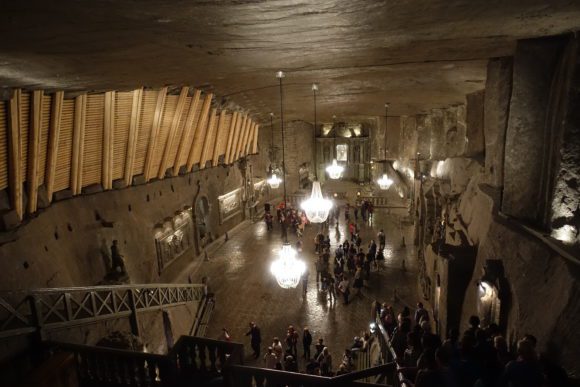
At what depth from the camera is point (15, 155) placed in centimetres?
616

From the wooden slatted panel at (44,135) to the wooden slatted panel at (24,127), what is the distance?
29cm

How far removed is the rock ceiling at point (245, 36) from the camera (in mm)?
3127

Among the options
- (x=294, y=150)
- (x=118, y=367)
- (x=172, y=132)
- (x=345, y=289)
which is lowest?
(x=345, y=289)

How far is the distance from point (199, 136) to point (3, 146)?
262 inches

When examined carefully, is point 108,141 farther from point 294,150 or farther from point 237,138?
point 294,150

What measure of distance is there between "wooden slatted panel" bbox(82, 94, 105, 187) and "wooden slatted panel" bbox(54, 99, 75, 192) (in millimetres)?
388

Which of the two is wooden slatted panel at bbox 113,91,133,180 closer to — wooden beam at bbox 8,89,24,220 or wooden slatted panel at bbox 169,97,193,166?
wooden slatted panel at bbox 169,97,193,166

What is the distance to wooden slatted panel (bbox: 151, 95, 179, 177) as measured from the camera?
9.66m

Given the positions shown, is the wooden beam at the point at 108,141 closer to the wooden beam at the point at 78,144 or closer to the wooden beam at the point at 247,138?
the wooden beam at the point at 78,144

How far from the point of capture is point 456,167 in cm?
1079

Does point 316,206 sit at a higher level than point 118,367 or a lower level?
higher

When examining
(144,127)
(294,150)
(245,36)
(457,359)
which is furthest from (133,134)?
(294,150)

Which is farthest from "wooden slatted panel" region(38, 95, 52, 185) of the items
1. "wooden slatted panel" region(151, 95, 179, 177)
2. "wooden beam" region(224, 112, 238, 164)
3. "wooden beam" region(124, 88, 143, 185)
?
"wooden beam" region(224, 112, 238, 164)

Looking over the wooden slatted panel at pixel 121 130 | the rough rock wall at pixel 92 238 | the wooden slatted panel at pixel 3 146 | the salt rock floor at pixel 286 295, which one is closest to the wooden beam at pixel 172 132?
the rough rock wall at pixel 92 238
